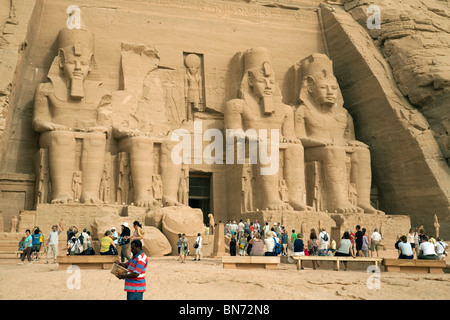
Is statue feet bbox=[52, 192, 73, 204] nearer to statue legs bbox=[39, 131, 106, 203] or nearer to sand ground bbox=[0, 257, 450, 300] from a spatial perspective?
statue legs bbox=[39, 131, 106, 203]

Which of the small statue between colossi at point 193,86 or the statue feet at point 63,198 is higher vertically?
the small statue between colossi at point 193,86

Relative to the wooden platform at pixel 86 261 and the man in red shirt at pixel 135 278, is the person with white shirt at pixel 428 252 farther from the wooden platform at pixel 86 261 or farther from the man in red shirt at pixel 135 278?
the man in red shirt at pixel 135 278

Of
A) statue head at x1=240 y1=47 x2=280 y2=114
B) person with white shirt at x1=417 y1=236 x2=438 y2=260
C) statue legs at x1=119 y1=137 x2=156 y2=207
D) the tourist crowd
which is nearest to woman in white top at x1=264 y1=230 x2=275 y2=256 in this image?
the tourist crowd

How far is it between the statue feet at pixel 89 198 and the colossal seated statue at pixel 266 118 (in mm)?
4264

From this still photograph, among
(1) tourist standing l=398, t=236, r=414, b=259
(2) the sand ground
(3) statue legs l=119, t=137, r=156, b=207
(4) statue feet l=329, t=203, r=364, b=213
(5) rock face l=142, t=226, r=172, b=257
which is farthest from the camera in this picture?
(4) statue feet l=329, t=203, r=364, b=213

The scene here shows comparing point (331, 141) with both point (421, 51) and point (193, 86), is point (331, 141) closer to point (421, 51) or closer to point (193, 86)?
point (421, 51)

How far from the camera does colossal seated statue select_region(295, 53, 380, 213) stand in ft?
47.3

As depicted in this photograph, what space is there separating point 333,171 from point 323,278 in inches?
315

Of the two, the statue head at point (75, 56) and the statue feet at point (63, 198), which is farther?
the statue head at point (75, 56)

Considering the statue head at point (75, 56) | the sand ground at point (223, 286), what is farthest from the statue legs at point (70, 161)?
the sand ground at point (223, 286)

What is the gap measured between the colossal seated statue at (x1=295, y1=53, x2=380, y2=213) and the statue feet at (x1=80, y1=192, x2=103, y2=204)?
6120 millimetres

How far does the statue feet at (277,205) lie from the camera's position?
13039 mm

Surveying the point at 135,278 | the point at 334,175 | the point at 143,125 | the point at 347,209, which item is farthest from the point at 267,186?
the point at 135,278
